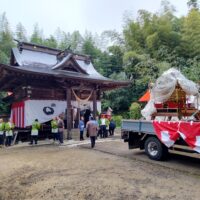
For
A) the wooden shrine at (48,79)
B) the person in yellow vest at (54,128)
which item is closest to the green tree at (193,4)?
the wooden shrine at (48,79)

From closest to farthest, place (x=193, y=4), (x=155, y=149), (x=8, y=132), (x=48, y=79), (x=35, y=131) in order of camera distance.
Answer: (x=155, y=149), (x=35, y=131), (x=8, y=132), (x=48, y=79), (x=193, y=4)

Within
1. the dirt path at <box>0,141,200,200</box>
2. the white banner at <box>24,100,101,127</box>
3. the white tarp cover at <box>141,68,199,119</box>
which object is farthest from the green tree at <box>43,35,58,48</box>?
the dirt path at <box>0,141,200,200</box>

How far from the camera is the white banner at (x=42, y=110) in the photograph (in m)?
14.4

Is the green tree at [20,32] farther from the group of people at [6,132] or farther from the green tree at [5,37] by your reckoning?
the group of people at [6,132]

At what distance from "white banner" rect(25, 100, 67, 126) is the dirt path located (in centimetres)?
621

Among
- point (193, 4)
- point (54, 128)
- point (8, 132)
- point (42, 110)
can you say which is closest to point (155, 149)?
point (54, 128)

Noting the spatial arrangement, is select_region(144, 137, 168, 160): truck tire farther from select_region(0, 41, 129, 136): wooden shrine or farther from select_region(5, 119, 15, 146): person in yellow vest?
select_region(5, 119, 15, 146): person in yellow vest

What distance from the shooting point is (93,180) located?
5.94 metres

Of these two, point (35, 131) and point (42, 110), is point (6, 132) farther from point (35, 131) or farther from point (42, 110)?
point (42, 110)

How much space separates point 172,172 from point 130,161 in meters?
1.62

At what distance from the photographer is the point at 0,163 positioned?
27.5 feet

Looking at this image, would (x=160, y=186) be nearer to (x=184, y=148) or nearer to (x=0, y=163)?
(x=184, y=148)

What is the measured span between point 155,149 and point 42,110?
27.7ft

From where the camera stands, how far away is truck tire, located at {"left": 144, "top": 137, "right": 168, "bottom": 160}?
7902 millimetres
